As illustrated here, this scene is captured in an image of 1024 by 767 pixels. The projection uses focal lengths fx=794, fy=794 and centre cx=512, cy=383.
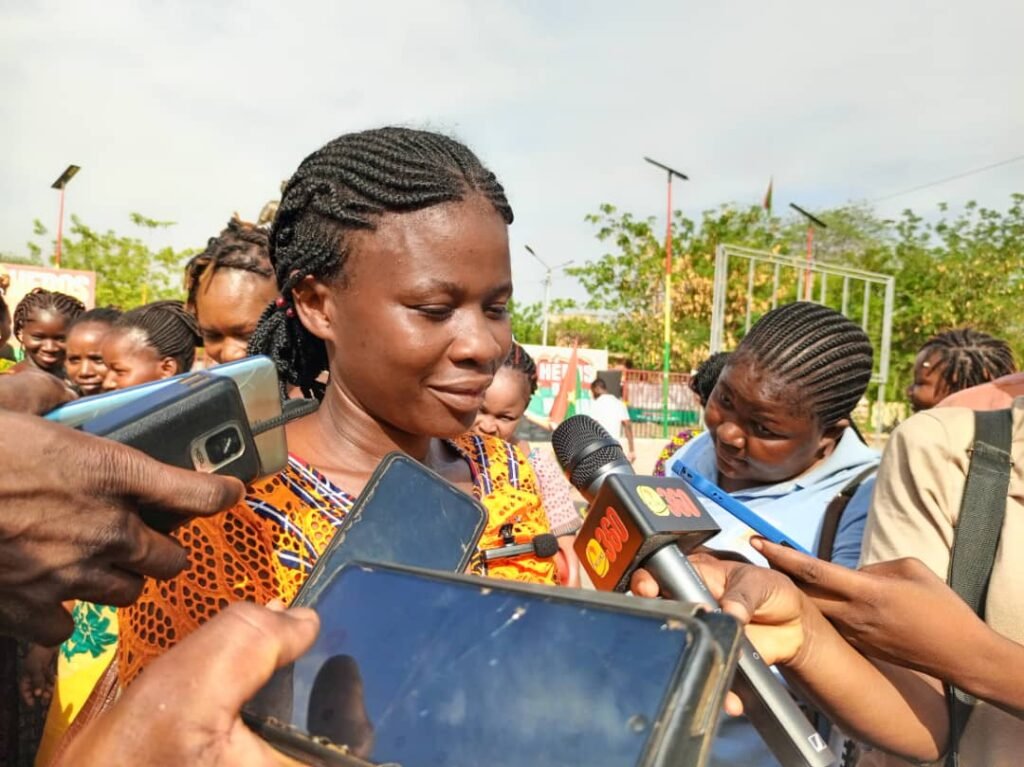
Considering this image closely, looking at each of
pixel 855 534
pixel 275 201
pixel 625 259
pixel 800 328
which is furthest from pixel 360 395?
pixel 625 259

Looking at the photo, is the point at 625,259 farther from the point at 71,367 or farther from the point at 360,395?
the point at 360,395

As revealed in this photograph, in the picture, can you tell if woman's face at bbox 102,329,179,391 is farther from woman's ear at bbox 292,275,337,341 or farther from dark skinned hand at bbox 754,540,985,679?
dark skinned hand at bbox 754,540,985,679

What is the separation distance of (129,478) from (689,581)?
2.46ft

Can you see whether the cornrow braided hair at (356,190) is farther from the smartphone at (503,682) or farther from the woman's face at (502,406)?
the woman's face at (502,406)

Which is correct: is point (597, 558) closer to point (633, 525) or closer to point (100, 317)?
point (633, 525)

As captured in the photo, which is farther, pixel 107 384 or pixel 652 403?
pixel 652 403

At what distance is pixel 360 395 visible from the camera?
141cm

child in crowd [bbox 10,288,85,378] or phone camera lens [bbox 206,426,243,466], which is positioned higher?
phone camera lens [bbox 206,426,243,466]

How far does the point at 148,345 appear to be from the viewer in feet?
12.1

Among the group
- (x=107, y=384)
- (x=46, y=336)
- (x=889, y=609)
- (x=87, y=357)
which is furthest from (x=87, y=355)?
(x=889, y=609)

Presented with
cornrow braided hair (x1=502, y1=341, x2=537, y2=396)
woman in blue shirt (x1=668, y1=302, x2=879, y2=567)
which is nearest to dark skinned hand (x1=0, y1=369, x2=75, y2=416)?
woman in blue shirt (x1=668, y1=302, x2=879, y2=567)

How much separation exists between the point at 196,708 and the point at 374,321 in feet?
2.57

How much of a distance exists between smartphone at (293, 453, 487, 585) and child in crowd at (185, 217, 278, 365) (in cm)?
182

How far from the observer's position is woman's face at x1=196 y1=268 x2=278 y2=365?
2.75 meters
